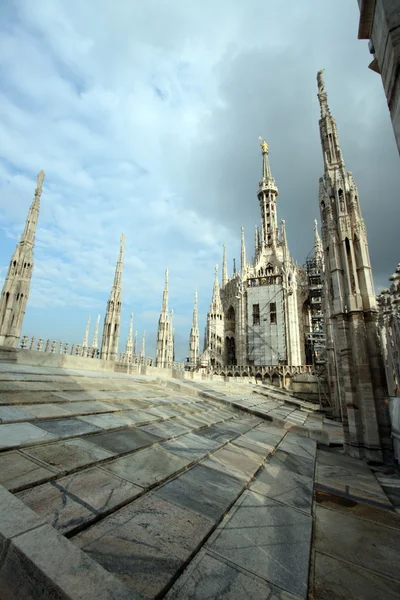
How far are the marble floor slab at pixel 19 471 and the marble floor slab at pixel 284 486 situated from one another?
2.53 m

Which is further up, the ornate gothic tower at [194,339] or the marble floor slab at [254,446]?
the ornate gothic tower at [194,339]

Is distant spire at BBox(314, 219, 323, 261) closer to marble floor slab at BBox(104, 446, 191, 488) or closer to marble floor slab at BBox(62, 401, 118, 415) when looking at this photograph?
marble floor slab at BBox(62, 401, 118, 415)

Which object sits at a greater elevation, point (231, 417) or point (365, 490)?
point (231, 417)

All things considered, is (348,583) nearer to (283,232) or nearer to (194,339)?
(194,339)

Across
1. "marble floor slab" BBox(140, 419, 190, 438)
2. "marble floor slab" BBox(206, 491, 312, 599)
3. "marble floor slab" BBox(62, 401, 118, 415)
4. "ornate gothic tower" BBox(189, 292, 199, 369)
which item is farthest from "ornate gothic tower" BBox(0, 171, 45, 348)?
"ornate gothic tower" BBox(189, 292, 199, 369)

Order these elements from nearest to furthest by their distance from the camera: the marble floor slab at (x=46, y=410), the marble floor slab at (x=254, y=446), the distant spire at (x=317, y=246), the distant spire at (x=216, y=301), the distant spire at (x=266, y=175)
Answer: the marble floor slab at (x=46, y=410)
the marble floor slab at (x=254, y=446)
the distant spire at (x=317, y=246)
the distant spire at (x=216, y=301)
the distant spire at (x=266, y=175)

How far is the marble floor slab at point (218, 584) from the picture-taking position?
1755 millimetres

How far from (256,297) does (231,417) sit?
37.3 meters

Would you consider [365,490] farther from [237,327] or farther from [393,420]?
[237,327]

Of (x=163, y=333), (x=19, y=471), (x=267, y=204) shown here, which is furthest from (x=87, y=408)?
(x=267, y=204)

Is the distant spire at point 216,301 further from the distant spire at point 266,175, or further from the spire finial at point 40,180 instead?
the spire finial at point 40,180

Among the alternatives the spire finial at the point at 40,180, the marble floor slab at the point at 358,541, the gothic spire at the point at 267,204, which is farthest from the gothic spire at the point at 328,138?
the gothic spire at the point at 267,204

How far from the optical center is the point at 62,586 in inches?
55.0

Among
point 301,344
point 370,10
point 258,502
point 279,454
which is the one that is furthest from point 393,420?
point 301,344
